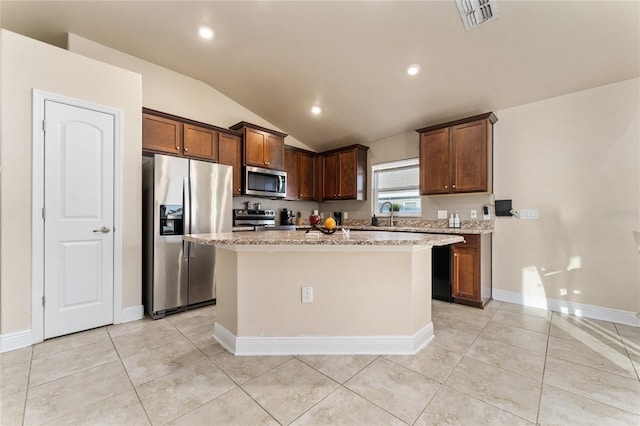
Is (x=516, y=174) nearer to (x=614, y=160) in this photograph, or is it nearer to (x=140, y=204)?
(x=614, y=160)


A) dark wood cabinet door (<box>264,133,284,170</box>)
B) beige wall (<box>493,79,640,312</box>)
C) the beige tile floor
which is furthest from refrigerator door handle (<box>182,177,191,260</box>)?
beige wall (<box>493,79,640,312</box>)

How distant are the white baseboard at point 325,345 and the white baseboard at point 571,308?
6.98 ft

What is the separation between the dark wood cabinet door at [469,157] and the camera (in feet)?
10.9

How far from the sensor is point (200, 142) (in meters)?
3.69

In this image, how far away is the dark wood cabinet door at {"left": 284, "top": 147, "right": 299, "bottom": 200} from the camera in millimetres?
4785

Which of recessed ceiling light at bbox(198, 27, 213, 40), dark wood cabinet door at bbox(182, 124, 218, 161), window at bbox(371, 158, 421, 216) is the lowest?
window at bbox(371, 158, 421, 216)

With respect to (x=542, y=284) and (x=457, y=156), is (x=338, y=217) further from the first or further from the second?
(x=542, y=284)

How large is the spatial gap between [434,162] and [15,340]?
463 centimetres

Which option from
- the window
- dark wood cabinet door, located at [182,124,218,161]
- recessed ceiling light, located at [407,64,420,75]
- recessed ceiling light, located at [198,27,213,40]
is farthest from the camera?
the window

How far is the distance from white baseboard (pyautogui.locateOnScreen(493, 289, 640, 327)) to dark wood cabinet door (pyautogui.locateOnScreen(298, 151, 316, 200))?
10.7ft

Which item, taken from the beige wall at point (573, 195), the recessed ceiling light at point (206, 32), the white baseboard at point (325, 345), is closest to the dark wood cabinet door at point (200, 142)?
the recessed ceiling light at point (206, 32)

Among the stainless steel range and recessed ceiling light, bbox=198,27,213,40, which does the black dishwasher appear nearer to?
the stainless steel range

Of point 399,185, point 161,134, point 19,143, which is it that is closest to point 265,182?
point 161,134

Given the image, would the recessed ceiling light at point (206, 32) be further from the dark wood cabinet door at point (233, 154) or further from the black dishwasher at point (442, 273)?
the black dishwasher at point (442, 273)
